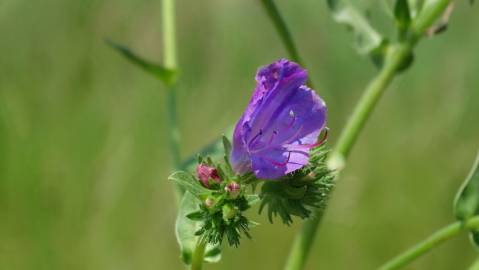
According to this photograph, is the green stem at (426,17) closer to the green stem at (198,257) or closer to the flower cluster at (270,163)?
the flower cluster at (270,163)

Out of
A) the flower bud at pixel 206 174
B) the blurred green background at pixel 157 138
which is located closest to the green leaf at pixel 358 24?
the blurred green background at pixel 157 138

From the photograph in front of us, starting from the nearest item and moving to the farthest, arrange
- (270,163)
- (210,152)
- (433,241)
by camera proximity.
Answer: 1. (270,163)
2. (433,241)
3. (210,152)

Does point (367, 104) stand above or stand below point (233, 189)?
below

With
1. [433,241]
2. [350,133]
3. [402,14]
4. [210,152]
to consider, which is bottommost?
[433,241]

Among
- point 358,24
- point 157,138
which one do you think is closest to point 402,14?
point 358,24

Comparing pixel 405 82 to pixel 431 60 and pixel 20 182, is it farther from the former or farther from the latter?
pixel 20 182

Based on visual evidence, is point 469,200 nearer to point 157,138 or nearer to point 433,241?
point 433,241

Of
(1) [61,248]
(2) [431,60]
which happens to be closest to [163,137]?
(1) [61,248]
